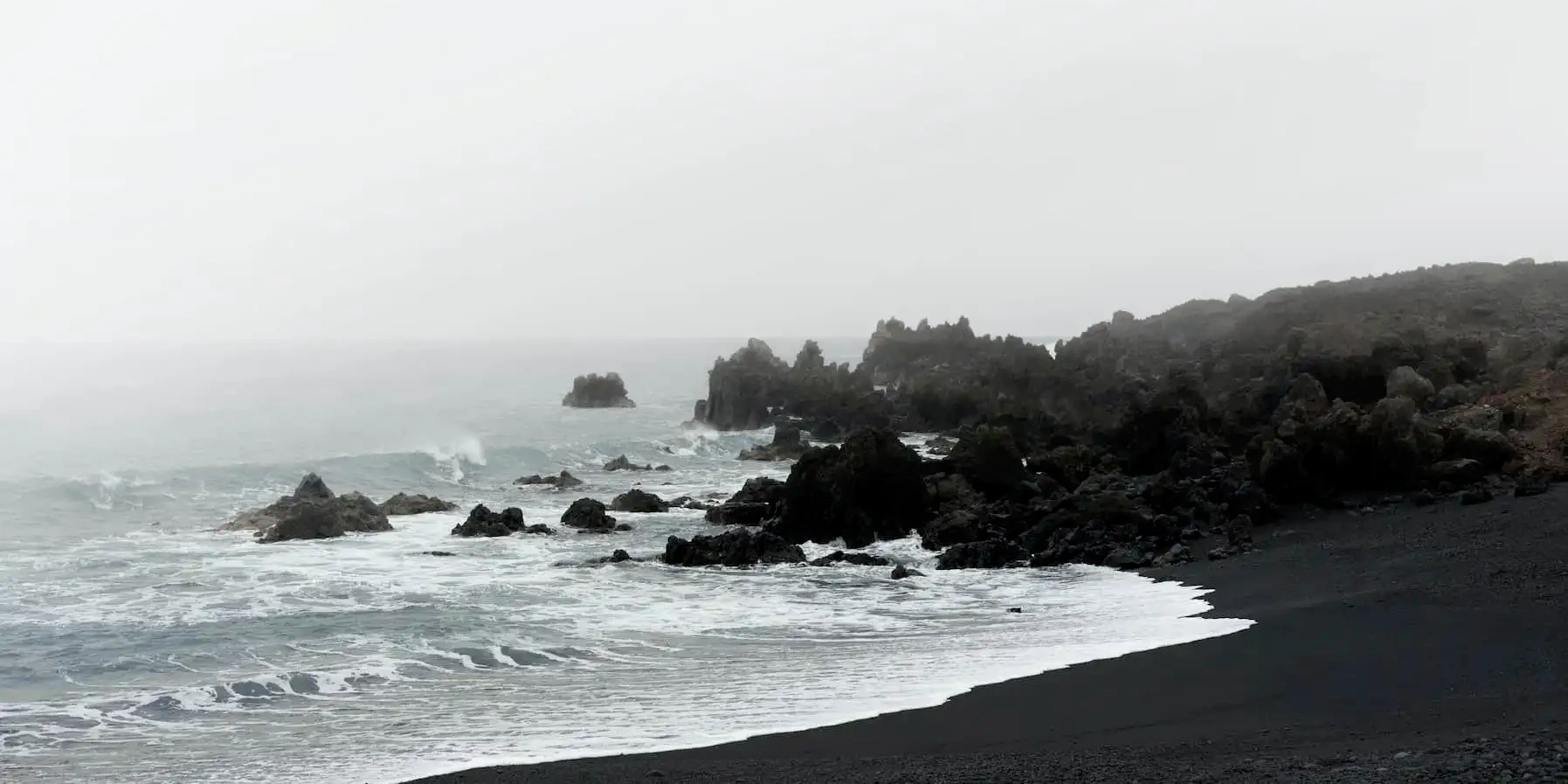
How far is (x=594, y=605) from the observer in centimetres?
2005

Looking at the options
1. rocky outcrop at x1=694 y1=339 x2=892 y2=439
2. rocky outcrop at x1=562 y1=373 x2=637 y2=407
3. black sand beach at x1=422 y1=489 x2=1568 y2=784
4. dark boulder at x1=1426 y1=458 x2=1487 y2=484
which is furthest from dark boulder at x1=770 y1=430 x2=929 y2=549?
rocky outcrop at x1=562 y1=373 x2=637 y2=407

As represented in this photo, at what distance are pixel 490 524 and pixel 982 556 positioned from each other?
43.4ft

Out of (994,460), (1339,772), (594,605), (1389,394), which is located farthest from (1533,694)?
(1389,394)

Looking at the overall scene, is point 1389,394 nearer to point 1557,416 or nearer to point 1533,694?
point 1557,416

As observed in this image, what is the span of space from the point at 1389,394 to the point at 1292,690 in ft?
70.7

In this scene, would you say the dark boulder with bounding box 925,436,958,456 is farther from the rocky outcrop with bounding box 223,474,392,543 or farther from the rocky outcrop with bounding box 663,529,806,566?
the rocky outcrop with bounding box 223,474,392,543

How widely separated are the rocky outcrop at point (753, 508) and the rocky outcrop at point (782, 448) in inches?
592

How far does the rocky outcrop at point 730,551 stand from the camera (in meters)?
24.2

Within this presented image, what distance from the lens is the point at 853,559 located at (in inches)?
942

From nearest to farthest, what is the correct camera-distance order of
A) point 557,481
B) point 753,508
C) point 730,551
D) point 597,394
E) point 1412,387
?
point 730,551, point 1412,387, point 753,508, point 557,481, point 597,394

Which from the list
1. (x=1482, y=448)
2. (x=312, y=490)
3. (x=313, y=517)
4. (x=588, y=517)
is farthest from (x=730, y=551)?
(x=1482, y=448)

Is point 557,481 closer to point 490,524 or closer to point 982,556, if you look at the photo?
point 490,524

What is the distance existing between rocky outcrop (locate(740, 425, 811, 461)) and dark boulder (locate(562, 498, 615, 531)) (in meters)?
17.1

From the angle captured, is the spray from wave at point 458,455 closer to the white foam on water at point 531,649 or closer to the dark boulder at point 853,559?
the white foam on water at point 531,649
